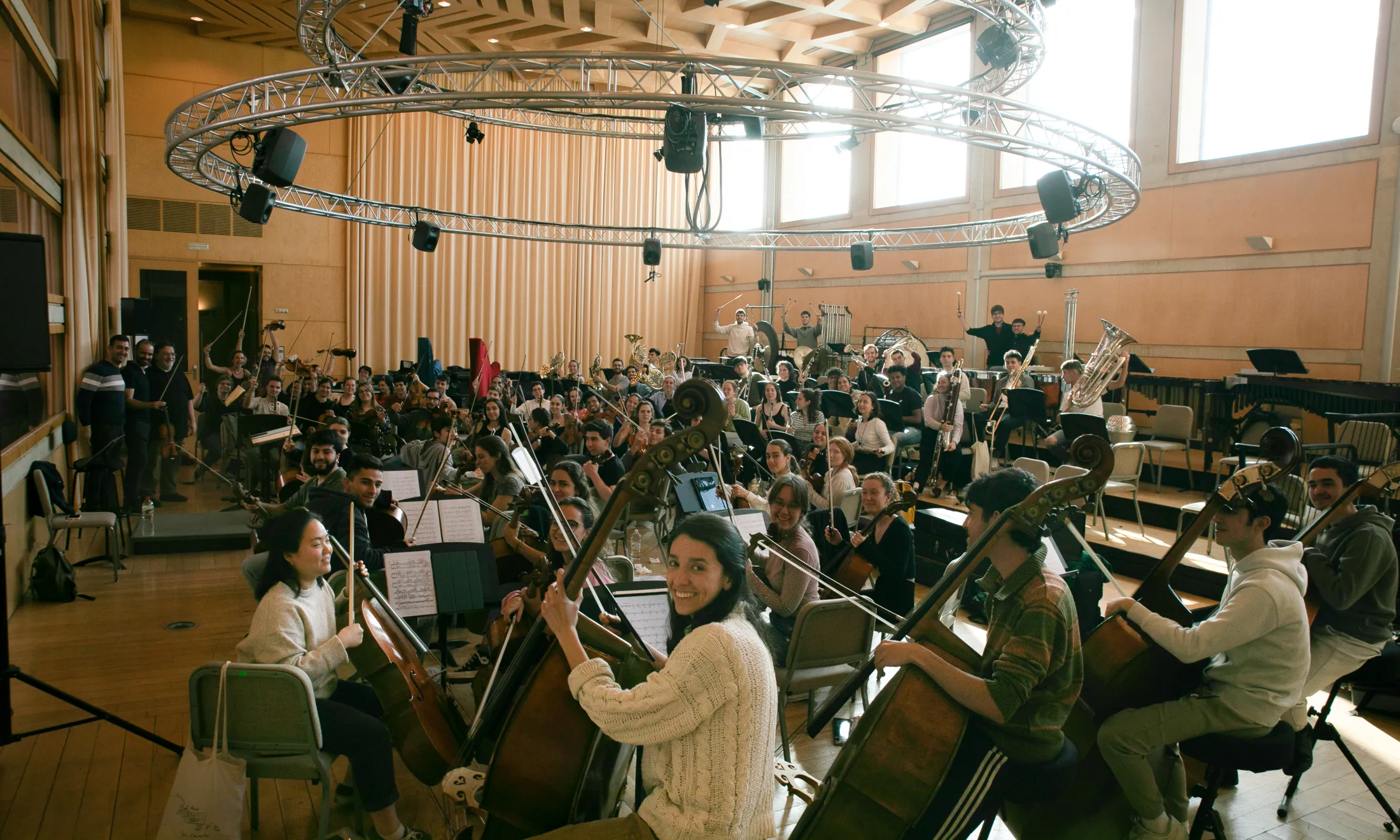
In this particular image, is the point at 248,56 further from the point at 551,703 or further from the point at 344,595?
the point at 551,703

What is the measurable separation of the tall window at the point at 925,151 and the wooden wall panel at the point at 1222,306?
91.2 inches

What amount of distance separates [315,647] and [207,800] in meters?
0.50

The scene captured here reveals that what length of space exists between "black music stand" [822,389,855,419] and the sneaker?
562 centimetres

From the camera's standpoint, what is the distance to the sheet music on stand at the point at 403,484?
15.9ft

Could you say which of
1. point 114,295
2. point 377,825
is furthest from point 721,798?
point 114,295

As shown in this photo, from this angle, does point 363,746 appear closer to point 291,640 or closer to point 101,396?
point 291,640

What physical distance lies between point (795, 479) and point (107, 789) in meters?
2.74

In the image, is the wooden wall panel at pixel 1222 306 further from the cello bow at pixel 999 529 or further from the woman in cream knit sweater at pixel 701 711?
the woman in cream knit sweater at pixel 701 711

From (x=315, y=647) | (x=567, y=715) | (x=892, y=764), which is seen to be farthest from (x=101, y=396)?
(x=892, y=764)

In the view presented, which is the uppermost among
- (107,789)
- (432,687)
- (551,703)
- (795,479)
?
(795,479)

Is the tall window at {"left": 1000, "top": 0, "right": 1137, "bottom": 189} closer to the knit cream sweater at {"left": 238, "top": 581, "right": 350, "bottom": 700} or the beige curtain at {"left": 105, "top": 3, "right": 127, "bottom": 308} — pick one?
the beige curtain at {"left": 105, "top": 3, "right": 127, "bottom": 308}

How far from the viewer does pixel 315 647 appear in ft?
8.73

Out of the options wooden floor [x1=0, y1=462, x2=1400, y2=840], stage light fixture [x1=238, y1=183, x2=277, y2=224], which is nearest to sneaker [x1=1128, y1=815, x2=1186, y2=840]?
wooden floor [x1=0, y1=462, x2=1400, y2=840]

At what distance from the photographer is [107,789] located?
3.05 m
